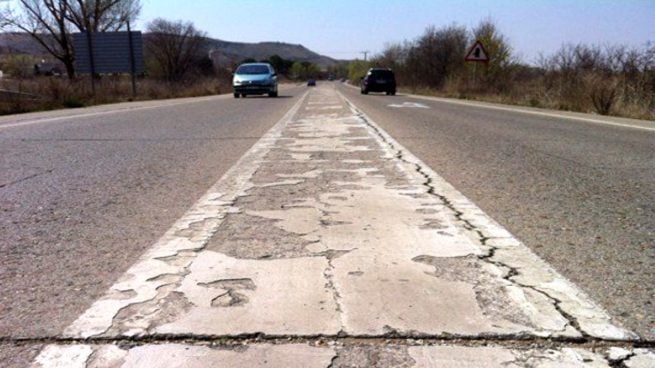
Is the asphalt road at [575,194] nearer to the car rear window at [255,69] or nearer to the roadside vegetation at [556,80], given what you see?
the roadside vegetation at [556,80]

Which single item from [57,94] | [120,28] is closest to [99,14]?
[120,28]

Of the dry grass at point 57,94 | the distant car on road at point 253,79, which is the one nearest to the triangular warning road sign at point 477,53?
the distant car on road at point 253,79

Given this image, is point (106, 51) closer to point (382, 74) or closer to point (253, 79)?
point (253, 79)

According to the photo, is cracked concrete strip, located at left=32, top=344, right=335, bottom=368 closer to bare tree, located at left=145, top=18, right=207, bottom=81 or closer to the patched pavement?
the patched pavement

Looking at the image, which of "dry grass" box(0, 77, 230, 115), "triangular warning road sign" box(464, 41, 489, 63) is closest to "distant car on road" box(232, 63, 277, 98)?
"dry grass" box(0, 77, 230, 115)

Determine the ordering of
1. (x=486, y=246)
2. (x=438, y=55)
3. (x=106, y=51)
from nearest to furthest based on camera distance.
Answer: (x=486, y=246), (x=106, y=51), (x=438, y=55)

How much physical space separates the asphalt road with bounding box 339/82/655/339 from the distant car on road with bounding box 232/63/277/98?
19.5 meters

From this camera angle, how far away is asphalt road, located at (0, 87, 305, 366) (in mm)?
2727

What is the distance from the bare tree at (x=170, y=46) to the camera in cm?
7331

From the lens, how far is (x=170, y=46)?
240 feet

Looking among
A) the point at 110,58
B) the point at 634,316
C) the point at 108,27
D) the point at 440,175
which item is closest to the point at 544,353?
the point at 634,316

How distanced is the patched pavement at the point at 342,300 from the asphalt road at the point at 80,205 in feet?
0.56

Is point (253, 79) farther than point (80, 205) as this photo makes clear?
Yes

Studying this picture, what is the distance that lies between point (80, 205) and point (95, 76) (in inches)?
1482
